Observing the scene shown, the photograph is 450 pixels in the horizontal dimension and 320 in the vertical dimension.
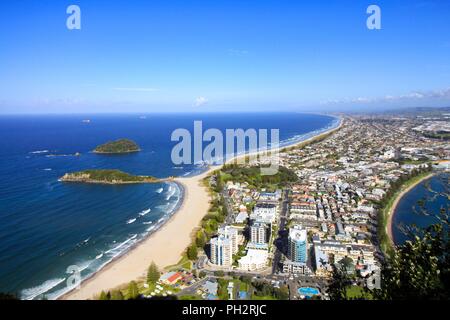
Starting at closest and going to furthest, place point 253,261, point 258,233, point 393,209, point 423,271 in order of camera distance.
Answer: point 423,271 < point 253,261 < point 258,233 < point 393,209

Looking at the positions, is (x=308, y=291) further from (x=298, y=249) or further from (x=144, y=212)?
(x=144, y=212)

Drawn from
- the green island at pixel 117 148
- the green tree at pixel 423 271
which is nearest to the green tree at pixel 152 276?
the green tree at pixel 423 271

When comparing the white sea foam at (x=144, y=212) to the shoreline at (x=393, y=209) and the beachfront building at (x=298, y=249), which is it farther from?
the shoreline at (x=393, y=209)

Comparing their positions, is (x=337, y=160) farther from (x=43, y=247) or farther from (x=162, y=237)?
(x=43, y=247)

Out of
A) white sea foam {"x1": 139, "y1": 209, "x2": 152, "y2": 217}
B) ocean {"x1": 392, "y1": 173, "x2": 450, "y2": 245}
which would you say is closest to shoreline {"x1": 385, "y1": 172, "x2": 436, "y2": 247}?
ocean {"x1": 392, "y1": 173, "x2": 450, "y2": 245}

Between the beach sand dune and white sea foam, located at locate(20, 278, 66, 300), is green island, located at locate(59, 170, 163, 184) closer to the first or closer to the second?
the beach sand dune

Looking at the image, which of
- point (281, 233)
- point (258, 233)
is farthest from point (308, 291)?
point (281, 233)
